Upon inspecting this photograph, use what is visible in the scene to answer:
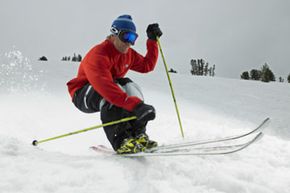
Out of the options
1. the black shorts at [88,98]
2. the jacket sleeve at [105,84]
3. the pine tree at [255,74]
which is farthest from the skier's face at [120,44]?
the pine tree at [255,74]

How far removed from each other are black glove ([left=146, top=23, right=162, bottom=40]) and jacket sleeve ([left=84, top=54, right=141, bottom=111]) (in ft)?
4.16

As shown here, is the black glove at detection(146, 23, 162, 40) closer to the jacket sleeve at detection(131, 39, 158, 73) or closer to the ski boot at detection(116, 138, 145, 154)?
the jacket sleeve at detection(131, 39, 158, 73)

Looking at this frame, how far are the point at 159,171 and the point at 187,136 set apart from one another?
5.96 feet

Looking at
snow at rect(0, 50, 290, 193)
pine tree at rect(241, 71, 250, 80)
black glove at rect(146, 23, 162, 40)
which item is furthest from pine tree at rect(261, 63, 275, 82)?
black glove at rect(146, 23, 162, 40)

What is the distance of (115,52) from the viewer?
3.25 m

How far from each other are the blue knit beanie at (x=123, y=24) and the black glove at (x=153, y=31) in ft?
2.76

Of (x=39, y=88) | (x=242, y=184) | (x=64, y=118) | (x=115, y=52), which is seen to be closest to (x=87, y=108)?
(x=115, y=52)

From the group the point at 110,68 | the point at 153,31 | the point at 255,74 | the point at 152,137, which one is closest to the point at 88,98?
the point at 110,68

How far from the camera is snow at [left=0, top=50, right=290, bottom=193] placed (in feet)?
6.68

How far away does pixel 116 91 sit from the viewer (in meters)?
2.76

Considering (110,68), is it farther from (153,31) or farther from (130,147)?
(153,31)

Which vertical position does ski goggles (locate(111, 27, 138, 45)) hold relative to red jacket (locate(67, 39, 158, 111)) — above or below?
above

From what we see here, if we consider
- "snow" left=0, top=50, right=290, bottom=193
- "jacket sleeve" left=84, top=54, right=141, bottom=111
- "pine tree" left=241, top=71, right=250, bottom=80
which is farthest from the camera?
"pine tree" left=241, top=71, right=250, bottom=80

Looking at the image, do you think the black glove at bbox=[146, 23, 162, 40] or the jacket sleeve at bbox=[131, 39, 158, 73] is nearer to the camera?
the jacket sleeve at bbox=[131, 39, 158, 73]
